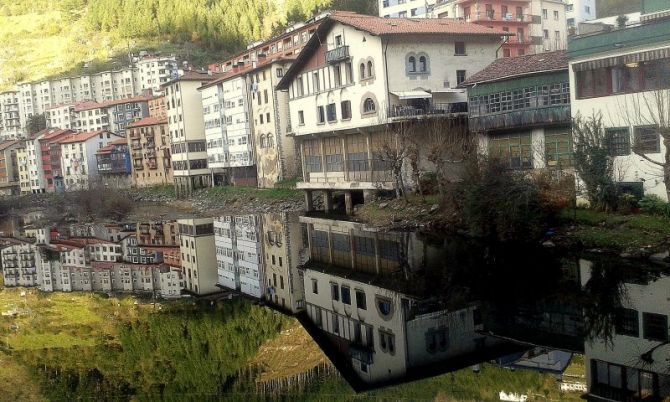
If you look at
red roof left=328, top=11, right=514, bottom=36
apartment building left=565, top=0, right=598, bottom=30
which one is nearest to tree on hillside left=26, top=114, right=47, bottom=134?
apartment building left=565, top=0, right=598, bottom=30

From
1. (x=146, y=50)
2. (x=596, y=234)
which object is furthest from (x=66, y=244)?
(x=146, y=50)

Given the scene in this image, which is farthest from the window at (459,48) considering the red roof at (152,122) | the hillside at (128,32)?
the hillside at (128,32)

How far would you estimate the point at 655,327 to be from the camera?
49.0 ft

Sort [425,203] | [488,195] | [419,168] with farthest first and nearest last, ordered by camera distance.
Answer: [419,168]
[425,203]
[488,195]

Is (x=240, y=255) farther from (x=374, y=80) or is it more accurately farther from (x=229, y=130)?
(x=229, y=130)

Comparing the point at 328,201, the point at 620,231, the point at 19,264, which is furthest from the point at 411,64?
the point at 19,264

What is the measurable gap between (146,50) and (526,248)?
13131 centimetres

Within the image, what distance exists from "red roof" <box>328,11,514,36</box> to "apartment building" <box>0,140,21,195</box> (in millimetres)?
95561

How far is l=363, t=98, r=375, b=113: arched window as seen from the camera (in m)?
41.0

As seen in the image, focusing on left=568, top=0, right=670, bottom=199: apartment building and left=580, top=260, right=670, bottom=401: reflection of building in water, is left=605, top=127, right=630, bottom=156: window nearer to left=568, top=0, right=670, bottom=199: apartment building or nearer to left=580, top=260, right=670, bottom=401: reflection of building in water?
left=568, top=0, right=670, bottom=199: apartment building

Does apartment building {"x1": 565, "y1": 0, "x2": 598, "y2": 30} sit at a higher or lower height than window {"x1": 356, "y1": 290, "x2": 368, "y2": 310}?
higher

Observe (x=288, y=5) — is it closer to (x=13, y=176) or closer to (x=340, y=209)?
(x=13, y=176)

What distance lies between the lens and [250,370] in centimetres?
1405

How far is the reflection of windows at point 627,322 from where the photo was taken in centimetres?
1471
